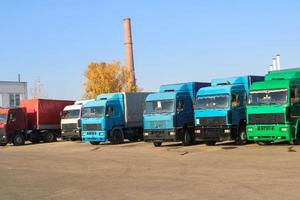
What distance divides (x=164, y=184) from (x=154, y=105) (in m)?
15.0

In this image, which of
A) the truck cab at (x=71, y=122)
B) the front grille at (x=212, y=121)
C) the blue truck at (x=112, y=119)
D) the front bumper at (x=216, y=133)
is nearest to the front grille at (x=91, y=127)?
the blue truck at (x=112, y=119)

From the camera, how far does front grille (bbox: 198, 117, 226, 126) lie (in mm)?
25062

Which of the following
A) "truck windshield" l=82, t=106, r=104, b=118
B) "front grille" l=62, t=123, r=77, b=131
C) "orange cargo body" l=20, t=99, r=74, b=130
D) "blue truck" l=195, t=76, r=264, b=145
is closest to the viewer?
"blue truck" l=195, t=76, r=264, b=145

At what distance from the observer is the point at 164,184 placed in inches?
511

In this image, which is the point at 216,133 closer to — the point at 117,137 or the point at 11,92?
the point at 117,137

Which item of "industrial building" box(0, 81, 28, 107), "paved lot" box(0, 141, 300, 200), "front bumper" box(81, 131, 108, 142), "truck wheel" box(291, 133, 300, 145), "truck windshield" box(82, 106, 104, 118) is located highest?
"industrial building" box(0, 81, 28, 107)

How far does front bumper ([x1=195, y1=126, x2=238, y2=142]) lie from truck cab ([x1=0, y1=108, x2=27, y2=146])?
1794 cm

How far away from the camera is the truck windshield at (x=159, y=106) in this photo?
27.3 m

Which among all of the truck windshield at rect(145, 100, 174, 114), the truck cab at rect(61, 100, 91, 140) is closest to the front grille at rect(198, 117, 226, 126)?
the truck windshield at rect(145, 100, 174, 114)

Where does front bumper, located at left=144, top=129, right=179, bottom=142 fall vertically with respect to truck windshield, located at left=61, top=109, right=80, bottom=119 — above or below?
below

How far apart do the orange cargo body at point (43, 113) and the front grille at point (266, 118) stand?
21418 mm

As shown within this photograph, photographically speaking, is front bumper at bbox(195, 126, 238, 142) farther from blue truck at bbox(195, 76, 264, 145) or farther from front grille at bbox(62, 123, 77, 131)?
front grille at bbox(62, 123, 77, 131)

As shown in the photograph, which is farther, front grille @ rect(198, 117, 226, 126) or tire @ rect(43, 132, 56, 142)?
tire @ rect(43, 132, 56, 142)

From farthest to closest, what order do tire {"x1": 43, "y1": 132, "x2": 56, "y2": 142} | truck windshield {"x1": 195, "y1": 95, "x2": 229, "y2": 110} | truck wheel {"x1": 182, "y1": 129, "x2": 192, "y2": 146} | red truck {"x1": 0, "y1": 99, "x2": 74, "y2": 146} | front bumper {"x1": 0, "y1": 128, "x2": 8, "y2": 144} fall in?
1. tire {"x1": 43, "y1": 132, "x2": 56, "y2": 142}
2. red truck {"x1": 0, "y1": 99, "x2": 74, "y2": 146}
3. front bumper {"x1": 0, "y1": 128, "x2": 8, "y2": 144}
4. truck wheel {"x1": 182, "y1": 129, "x2": 192, "y2": 146}
5. truck windshield {"x1": 195, "y1": 95, "x2": 229, "y2": 110}
